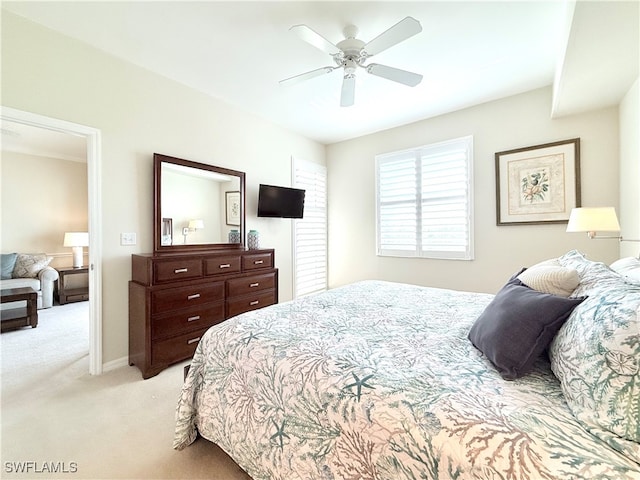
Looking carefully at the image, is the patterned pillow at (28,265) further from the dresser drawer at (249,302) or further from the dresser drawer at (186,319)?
the dresser drawer at (249,302)

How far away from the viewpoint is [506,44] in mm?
2391

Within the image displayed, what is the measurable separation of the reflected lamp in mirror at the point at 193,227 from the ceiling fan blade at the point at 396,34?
2382 mm

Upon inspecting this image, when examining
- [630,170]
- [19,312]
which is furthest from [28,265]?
[630,170]

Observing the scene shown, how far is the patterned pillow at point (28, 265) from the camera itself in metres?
4.47

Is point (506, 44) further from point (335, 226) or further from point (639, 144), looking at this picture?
point (335, 226)

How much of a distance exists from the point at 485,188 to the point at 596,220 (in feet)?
4.66

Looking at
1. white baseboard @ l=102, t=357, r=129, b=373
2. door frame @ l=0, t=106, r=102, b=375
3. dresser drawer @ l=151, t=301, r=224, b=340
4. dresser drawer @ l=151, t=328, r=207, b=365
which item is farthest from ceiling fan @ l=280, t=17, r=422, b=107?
white baseboard @ l=102, t=357, r=129, b=373

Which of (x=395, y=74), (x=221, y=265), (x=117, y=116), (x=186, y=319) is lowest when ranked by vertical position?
(x=186, y=319)

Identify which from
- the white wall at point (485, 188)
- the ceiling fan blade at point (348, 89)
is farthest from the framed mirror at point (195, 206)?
the white wall at point (485, 188)

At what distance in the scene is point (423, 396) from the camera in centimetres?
91

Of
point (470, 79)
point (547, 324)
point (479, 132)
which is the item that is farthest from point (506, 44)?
point (547, 324)

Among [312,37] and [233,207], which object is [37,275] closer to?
[233,207]

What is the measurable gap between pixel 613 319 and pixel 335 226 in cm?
422

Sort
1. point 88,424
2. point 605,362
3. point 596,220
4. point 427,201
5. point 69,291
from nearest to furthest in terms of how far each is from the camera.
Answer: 1. point 605,362
2. point 88,424
3. point 596,220
4. point 427,201
5. point 69,291
